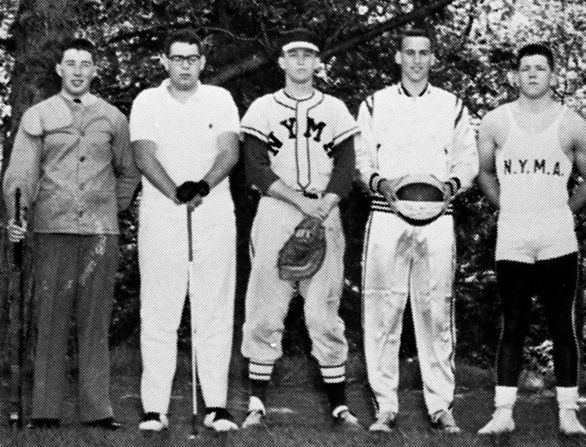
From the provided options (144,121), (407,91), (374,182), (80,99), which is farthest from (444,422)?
(80,99)

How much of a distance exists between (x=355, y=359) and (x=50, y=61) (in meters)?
3.06

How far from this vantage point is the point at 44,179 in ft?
24.9

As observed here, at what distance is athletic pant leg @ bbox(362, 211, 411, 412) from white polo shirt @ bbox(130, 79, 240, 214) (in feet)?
2.64

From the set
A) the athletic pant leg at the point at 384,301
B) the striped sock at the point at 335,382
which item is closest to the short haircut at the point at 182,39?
the athletic pant leg at the point at 384,301

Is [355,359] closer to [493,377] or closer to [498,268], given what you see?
[493,377]

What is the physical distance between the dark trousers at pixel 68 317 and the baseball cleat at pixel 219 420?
523 mm

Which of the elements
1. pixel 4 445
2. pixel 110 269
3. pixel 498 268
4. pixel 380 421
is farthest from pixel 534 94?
pixel 4 445

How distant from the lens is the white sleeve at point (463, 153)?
7613mm

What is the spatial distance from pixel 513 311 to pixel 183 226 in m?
1.77

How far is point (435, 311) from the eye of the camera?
24.6 ft

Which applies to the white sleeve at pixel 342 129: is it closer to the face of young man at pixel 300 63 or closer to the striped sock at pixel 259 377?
the face of young man at pixel 300 63

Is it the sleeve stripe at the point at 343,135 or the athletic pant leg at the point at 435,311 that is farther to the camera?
the sleeve stripe at the point at 343,135

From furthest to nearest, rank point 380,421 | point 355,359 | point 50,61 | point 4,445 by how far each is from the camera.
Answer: point 355,359, point 50,61, point 380,421, point 4,445

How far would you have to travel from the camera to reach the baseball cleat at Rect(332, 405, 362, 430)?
749 cm
